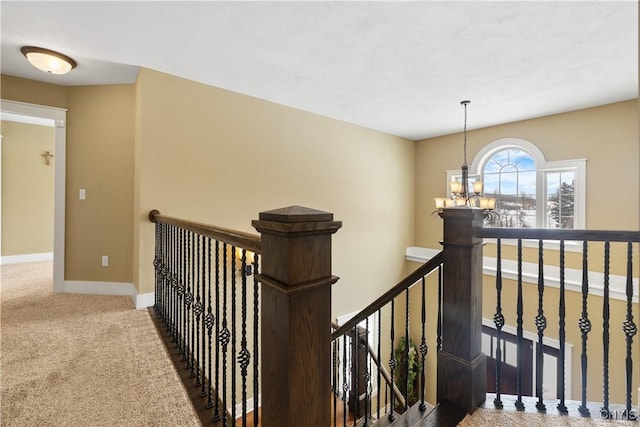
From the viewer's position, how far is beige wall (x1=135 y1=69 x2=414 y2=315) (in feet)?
9.84

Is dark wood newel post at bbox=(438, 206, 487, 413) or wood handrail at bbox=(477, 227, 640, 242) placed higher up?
wood handrail at bbox=(477, 227, 640, 242)

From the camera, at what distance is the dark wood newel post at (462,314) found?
4.67 ft

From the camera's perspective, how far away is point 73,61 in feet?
9.11

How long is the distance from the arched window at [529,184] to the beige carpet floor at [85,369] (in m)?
5.34

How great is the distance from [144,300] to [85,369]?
1.09 metres

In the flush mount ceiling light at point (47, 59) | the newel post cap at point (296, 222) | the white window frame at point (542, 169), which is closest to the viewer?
the newel post cap at point (296, 222)

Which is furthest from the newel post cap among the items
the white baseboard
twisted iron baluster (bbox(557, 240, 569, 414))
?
the white baseboard

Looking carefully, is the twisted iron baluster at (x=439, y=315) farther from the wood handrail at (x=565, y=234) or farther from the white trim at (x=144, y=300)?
the white trim at (x=144, y=300)

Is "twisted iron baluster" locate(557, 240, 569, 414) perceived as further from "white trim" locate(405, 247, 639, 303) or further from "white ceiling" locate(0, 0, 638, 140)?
"white trim" locate(405, 247, 639, 303)

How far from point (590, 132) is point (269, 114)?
179 inches

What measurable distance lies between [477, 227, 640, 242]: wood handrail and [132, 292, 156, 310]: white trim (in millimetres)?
3054

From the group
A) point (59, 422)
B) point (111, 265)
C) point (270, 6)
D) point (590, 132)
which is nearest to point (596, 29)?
point (590, 132)

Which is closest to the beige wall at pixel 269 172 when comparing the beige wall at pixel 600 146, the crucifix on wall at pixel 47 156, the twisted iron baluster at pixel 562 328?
the beige wall at pixel 600 146

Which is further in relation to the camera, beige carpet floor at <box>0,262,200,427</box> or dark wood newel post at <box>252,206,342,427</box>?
beige carpet floor at <box>0,262,200,427</box>
